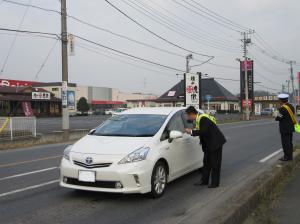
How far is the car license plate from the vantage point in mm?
6513

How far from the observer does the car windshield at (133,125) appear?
750 centimetres

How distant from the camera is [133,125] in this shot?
7.82 m

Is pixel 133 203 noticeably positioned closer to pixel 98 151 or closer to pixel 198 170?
pixel 98 151

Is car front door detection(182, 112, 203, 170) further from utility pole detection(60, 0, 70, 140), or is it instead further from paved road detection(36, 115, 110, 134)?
paved road detection(36, 115, 110, 134)

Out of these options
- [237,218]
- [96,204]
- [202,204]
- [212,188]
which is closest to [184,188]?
[212,188]

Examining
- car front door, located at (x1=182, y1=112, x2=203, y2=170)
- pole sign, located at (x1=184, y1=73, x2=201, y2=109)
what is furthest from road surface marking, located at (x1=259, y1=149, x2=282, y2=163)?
pole sign, located at (x1=184, y1=73, x2=201, y2=109)

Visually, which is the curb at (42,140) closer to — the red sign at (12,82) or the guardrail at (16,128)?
the guardrail at (16,128)

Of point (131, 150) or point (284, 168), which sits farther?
point (284, 168)

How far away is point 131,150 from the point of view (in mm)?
6664

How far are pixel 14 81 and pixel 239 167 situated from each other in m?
79.4

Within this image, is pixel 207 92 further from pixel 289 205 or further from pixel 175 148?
pixel 289 205

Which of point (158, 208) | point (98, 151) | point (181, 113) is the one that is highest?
point (181, 113)

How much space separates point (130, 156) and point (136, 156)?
97mm

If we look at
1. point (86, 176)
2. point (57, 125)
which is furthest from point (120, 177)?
point (57, 125)
